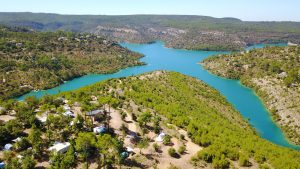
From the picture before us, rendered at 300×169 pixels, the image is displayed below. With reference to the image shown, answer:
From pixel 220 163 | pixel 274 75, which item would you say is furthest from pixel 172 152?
pixel 274 75

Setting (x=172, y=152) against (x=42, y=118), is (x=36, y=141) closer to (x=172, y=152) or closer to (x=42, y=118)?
(x=42, y=118)

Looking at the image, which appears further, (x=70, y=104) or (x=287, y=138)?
(x=287, y=138)

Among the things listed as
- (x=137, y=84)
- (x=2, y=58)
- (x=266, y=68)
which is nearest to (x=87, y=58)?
(x=2, y=58)

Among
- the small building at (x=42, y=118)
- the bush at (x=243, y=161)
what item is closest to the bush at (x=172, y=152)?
the bush at (x=243, y=161)

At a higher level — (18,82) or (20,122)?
(20,122)

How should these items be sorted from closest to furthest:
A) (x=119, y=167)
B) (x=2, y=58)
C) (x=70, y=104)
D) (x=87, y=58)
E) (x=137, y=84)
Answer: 1. (x=119, y=167)
2. (x=70, y=104)
3. (x=137, y=84)
4. (x=2, y=58)
5. (x=87, y=58)

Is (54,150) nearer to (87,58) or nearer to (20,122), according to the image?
(20,122)

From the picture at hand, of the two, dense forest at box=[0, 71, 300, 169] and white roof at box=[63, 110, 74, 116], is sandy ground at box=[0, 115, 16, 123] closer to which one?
dense forest at box=[0, 71, 300, 169]

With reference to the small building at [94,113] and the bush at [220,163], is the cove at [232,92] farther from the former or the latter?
the small building at [94,113]
